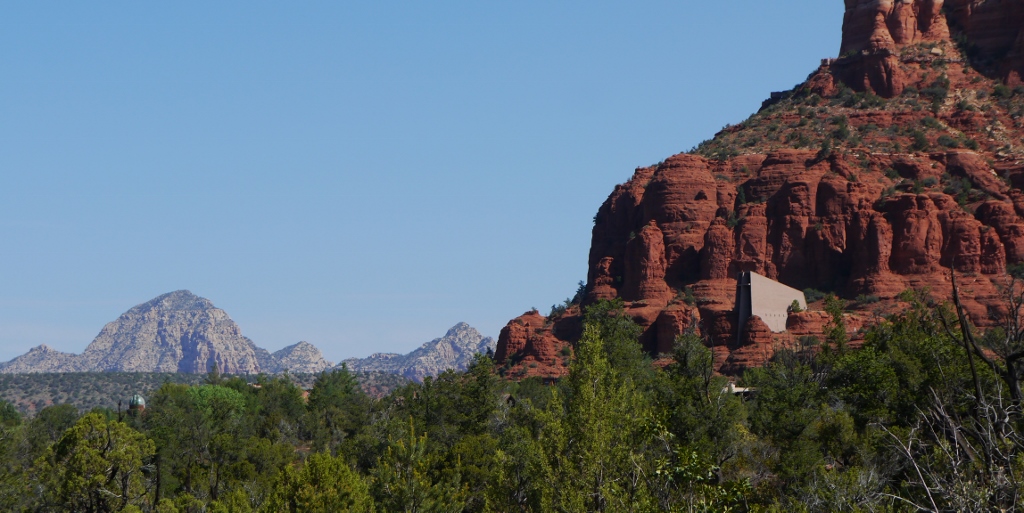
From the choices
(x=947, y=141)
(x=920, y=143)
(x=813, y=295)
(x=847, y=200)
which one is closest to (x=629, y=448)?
(x=813, y=295)

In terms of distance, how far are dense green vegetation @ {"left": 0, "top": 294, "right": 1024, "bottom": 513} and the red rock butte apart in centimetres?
3867

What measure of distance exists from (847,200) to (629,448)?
357 feet

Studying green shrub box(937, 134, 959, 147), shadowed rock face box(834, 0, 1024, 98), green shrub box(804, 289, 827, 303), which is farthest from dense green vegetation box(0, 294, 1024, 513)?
shadowed rock face box(834, 0, 1024, 98)

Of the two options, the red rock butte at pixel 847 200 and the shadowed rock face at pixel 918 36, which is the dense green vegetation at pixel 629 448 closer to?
the red rock butte at pixel 847 200

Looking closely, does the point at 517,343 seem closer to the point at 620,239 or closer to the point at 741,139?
the point at 620,239

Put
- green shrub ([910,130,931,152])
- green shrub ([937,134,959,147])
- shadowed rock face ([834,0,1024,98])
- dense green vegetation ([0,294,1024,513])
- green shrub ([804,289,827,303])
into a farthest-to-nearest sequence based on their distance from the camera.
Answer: shadowed rock face ([834,0,1024,98]) → green shrub ([937,134,959,147]) → green shrub ([910,130,931,152]) → green shrub ([804,289,827,303]) → dense green vegetation ([0,294,1024,513])

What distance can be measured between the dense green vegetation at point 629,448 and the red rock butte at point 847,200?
38667 millimetres

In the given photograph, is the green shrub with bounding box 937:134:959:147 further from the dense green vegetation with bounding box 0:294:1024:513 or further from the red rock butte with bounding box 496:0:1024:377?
the dense green vegetation with bounding box 0:294:1024:513

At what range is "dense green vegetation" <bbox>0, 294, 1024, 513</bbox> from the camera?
971 inches

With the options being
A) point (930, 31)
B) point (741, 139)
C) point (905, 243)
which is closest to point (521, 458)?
point (905, 243)

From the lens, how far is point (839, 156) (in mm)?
140250

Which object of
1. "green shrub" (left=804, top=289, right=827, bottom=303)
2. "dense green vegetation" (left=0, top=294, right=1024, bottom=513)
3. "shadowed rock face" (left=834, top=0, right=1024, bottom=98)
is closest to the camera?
"dense green vegetation" (left=0, top=294, right=1024, bottom=513)


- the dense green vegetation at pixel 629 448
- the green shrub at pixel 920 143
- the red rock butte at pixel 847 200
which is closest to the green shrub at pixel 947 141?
the red rock butte at pixel 847 200

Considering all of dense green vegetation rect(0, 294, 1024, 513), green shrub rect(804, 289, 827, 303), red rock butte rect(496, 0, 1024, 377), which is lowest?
dense green vegetation rect(0, 294, 1024, 513)
